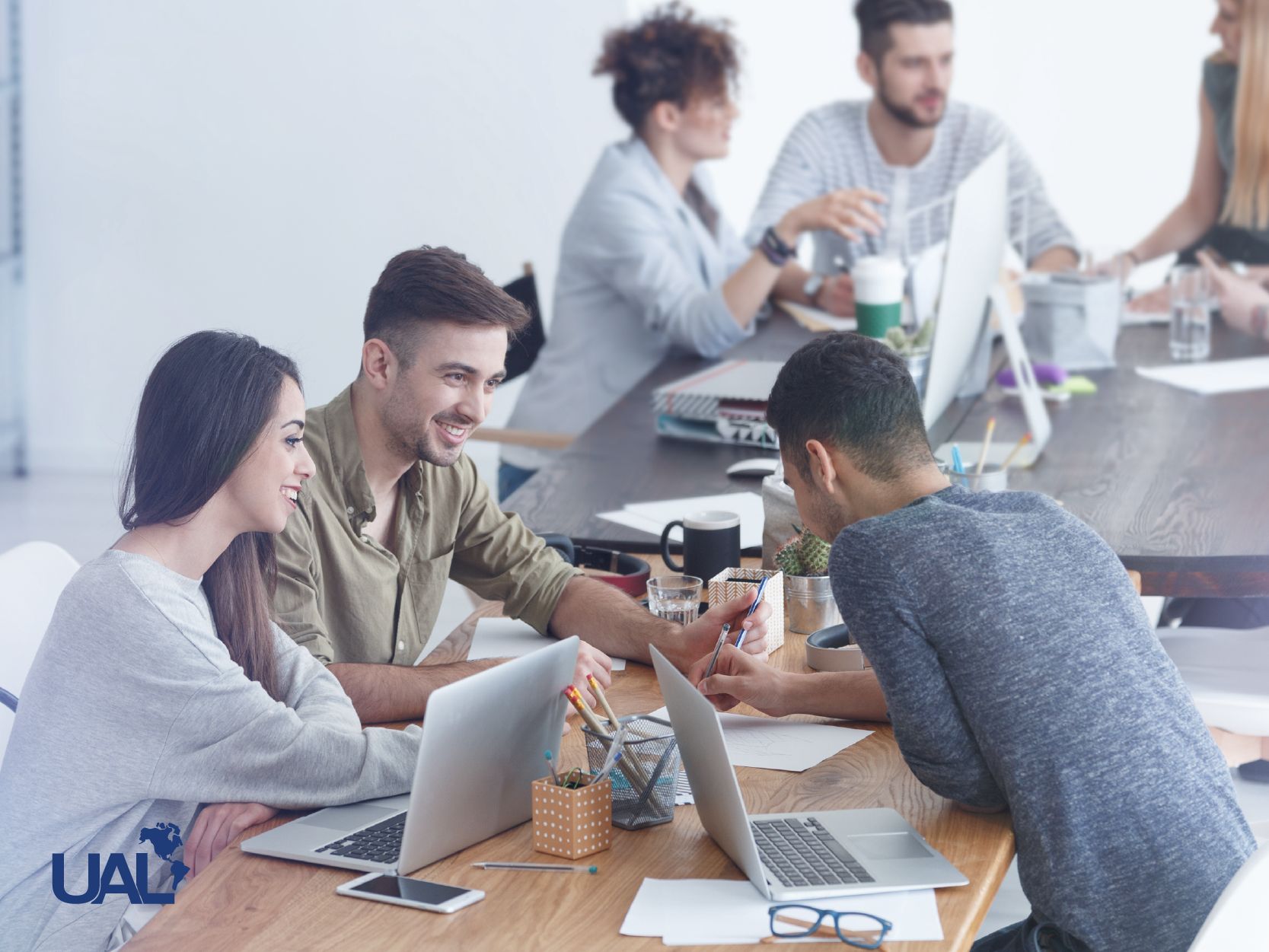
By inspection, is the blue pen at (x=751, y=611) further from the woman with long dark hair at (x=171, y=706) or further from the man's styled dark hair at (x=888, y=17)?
the man's styled dark hair at (x=888, y=17)

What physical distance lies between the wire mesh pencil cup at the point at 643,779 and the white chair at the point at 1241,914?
47cm

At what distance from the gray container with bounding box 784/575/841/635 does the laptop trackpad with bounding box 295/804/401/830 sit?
70cm

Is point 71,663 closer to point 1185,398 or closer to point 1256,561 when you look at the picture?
point 1256,561

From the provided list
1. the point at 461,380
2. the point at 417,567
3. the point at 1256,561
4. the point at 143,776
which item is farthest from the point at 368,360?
the point at 1256,561

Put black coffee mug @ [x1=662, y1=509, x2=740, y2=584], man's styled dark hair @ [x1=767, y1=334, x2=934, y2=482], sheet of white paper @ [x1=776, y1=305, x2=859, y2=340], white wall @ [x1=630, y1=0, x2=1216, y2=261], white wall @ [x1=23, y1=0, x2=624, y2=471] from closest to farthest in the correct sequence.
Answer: man's styled dark hair @ [x1=767, y1=334, x2=934, y2=482]
black coffee mug @ [x1=662, y1=509, x2=740, y2=584]
sheet of white paper @ [x1=776, y1=305, x2=859, y2=340]
white wall @ [x1=630, y1=0, x2=1216, y2=261]
white wall @ [x1=23, y1=0, x2=624, y2=471]

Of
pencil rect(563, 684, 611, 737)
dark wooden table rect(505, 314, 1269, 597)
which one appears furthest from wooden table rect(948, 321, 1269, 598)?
pencil rect(563, 684, 611, 737)

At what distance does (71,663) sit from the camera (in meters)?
1.39

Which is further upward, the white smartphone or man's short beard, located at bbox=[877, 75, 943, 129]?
man's short beard, located at bbox=[877, 75, 943, 129]

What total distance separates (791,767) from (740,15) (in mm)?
4344

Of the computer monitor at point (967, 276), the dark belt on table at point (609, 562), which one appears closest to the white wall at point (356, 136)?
the computer monitor at point (967, 276)

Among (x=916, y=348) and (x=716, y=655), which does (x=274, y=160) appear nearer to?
(x=916, y=348)

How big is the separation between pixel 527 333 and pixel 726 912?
2.46 m

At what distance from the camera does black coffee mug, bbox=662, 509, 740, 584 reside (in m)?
2.08

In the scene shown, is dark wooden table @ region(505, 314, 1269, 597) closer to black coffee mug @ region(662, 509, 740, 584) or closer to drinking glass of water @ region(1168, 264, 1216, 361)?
drinking glass of water @ region(1168, 264, 1216, 361)
